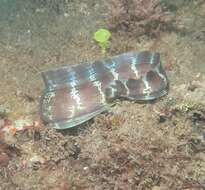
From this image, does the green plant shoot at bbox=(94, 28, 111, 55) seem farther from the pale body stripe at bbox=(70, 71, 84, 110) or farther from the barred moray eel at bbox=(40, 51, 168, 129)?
the pale body stripe at bbox=(70, 71, 84, 110)

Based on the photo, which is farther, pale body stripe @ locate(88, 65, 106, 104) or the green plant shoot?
the green plant shoot

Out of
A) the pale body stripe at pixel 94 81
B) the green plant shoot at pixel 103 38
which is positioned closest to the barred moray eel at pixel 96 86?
the pale body stripe at pixel 94 81

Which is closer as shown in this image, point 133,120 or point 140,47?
point 133,120

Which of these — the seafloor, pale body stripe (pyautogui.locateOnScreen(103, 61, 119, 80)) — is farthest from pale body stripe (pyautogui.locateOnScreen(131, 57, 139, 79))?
the seafloor

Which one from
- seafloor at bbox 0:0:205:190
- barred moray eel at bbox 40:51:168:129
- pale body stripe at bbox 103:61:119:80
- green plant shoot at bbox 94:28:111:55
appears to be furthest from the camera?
green plant shoot at bbox 94:28:111:55

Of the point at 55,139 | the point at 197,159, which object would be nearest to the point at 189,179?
the point at 197,159

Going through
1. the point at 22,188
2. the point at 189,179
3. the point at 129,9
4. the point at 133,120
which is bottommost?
the point at 22,188

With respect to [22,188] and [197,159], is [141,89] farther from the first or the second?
[22,188]

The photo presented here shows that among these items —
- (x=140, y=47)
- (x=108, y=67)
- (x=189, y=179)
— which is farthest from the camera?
(x=140, y=47)
